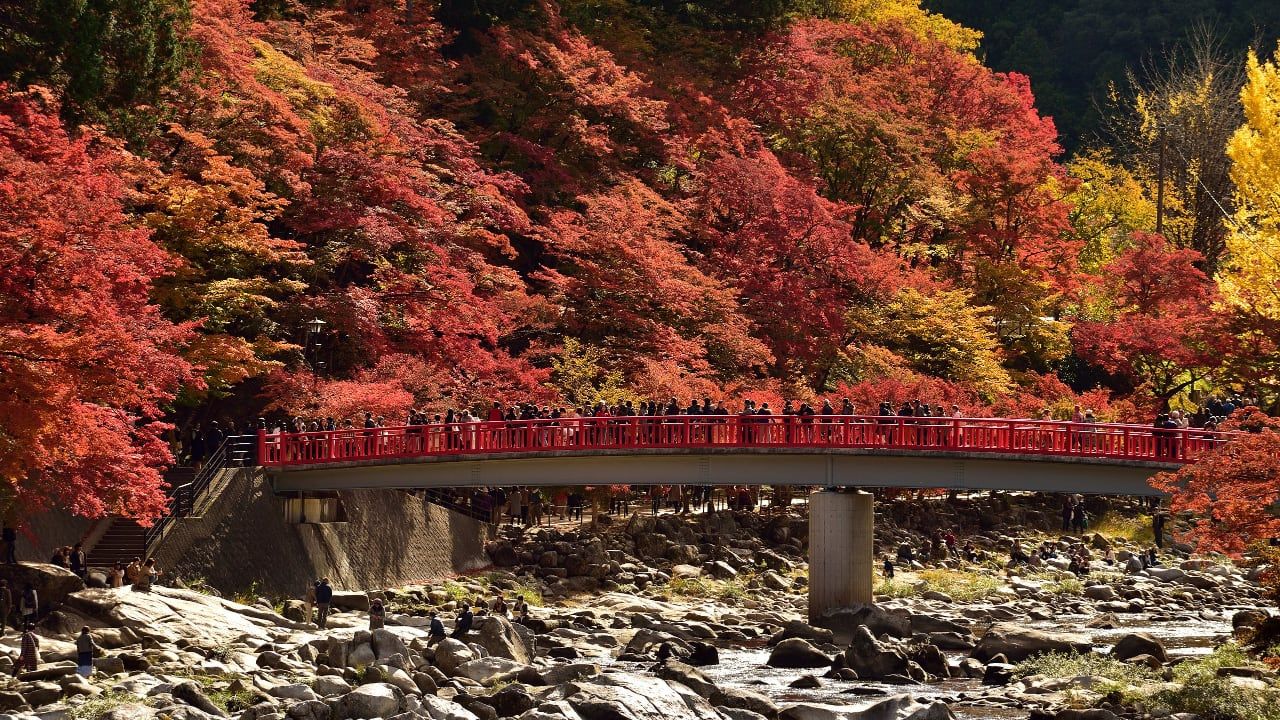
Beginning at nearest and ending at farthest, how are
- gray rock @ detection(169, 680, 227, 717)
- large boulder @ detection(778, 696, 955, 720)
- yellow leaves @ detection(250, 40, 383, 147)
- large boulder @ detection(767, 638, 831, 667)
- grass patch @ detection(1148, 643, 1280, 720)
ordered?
gray rock @ detection(169, 680, 227, 717)
grass patch @ detection(1148, 643, 1280, 720)
large boulder @ detection(778, 696, 955, 720)
large boulder @ detection(767, 638, 831, 667)
yellow leaves @ detection(250, 40, 383, 147)

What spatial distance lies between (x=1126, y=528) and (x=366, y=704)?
37037 mm

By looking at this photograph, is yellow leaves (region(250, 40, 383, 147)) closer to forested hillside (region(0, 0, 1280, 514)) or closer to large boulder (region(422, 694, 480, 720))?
forested hillside (region(0, 0, 1280, 514))

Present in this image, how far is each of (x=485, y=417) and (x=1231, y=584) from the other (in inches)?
840

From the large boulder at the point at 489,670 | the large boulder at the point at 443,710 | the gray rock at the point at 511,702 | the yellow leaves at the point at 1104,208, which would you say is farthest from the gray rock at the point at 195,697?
the yellow leaves at the point at 1104,208

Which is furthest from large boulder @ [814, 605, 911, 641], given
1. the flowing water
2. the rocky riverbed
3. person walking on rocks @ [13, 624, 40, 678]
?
person walking on rocks @ [13, 624, 40, 678]

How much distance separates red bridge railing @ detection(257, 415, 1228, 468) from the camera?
3831 centimetres

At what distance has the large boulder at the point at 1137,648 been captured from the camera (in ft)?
111

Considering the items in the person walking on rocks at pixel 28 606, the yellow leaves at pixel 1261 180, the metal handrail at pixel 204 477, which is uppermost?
the yellow leaves at pixel 1261 180

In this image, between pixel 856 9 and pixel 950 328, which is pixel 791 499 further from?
pixel 856 9

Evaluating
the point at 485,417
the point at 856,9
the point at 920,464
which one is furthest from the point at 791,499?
the point at 856,9

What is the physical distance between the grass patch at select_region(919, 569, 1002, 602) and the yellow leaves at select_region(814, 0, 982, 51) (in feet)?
103

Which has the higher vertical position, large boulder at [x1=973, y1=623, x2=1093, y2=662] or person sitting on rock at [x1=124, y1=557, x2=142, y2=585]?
person sitting on rock at [x1=124, y1=557, x2=142, y2=585]

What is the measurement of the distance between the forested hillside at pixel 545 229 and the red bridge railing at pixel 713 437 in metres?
2.58

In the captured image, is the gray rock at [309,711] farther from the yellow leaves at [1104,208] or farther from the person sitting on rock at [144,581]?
the yellow leaves at [1104,208]
